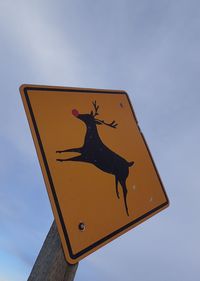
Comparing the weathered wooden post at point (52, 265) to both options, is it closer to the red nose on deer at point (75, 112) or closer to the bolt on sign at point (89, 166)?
the bolt on sign at point (89, 166)

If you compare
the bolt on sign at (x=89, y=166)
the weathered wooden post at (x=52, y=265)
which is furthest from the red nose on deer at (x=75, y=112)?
the weathered wooden post at (x=52, y=265)

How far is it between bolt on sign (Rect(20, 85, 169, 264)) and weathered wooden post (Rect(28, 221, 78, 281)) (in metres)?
0.18

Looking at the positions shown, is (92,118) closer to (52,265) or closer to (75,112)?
(75,112)

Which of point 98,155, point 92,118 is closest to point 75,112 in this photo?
point 92,118

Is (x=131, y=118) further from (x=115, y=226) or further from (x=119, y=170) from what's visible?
(x=115, y=226)

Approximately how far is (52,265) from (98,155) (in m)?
0.61

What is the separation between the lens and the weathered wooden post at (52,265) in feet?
4.50

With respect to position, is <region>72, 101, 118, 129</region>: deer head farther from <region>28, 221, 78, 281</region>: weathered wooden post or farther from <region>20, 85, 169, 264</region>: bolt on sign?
<region>28, 221, 78, 281</region>: weathered wooden post

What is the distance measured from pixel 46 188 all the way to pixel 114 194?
0.42 meters

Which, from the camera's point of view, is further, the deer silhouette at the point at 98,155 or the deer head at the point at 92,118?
the deer head at the point at 92,118

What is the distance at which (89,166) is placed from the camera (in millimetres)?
1549

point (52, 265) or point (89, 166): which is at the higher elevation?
point (89, 166)

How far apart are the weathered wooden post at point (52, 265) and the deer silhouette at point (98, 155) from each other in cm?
42

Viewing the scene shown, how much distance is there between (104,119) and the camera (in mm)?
1930
